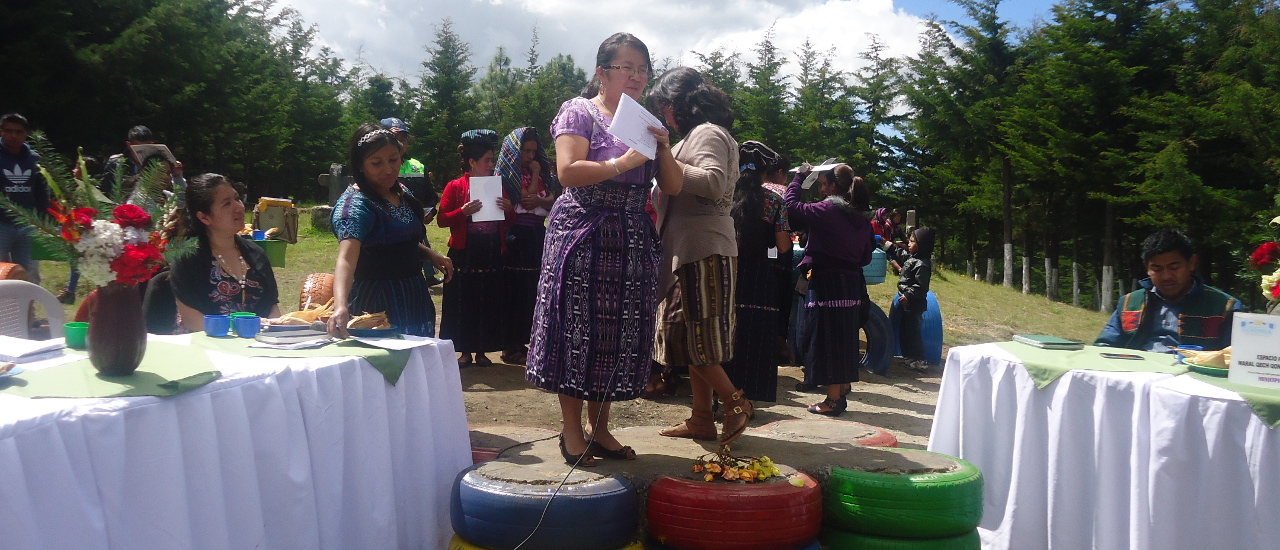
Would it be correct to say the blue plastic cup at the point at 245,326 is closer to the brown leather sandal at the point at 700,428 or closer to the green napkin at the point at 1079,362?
the brown leather sandal at the point at 700,428

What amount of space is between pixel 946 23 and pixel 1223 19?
31.9 ft

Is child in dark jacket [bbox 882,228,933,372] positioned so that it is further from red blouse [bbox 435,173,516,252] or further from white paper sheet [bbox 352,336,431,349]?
white paper sheet [bbox 352,336,431,349]

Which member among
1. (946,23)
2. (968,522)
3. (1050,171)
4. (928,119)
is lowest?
(968,522)

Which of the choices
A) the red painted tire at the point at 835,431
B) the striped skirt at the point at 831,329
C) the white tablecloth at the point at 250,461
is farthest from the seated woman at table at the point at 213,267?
the striped skirt at the point at 831,329

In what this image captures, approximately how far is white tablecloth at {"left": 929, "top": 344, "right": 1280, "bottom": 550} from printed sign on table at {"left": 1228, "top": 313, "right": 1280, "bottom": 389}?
12 centimetres

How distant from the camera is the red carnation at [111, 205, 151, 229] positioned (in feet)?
7.45

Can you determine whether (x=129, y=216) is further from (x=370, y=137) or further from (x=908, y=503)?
(x=908, y=503)

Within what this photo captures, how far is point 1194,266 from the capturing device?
4031 mm

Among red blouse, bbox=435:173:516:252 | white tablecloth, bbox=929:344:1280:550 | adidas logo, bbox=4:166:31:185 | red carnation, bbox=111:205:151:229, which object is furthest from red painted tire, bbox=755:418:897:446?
adidas logo, bbox=4:166:31:185

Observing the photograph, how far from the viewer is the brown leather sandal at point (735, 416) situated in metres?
3.43

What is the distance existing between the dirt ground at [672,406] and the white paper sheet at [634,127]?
2.48 metres

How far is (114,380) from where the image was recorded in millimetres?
2275

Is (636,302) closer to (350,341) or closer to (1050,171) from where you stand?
(350,341)

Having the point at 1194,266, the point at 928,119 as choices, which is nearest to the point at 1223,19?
the point at 928,119
